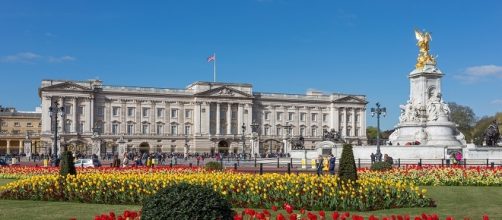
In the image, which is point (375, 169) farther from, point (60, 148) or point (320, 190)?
point (60, 148)

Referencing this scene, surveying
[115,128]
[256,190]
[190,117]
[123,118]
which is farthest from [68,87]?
[256,190]

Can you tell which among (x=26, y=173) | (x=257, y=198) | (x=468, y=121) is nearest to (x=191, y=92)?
(x=468, y=121)

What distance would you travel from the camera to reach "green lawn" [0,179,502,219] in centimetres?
1358

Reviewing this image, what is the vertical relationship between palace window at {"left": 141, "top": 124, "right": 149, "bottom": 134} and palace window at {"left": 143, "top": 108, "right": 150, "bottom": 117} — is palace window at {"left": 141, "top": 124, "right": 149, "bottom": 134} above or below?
below

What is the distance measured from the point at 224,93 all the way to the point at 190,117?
24.2 ft

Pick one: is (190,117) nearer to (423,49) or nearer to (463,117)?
(463,117)

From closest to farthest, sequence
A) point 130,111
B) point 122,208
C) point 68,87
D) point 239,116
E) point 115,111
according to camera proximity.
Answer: point 122,208 < point 68,87 < point 115,111 < point 130,111 < point 239,116

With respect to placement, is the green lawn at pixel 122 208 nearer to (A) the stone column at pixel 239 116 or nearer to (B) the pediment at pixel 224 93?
(B) the pediment at pixel 224 93

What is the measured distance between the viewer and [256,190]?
15.5 metres

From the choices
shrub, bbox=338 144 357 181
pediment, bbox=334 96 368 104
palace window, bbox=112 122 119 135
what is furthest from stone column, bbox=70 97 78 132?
shrub, bbox=338 144 357 181

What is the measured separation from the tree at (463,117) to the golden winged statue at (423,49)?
230 ft

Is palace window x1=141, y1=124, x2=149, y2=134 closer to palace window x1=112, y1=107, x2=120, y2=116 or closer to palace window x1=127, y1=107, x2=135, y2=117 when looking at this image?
palace window x1=127, y1=107, x2=135, y2=117

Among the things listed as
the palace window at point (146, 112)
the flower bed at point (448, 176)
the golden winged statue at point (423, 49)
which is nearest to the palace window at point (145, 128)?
the palace window at point (146, 112)

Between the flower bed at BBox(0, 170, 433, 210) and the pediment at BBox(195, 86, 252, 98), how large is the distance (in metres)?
88.7
